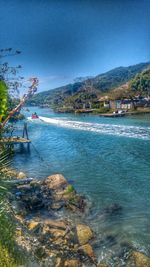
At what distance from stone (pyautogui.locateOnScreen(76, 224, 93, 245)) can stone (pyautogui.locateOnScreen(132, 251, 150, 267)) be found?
2.33 metres

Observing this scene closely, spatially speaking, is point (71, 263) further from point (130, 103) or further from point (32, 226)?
point (130, 103)

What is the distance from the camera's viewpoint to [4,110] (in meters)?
5.91

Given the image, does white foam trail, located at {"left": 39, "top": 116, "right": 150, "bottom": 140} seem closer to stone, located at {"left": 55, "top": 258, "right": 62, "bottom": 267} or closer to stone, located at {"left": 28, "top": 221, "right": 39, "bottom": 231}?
stone, located at {"left": 28, "top": 221, "right": 39, "bottom": 231}

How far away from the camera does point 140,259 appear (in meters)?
13.0

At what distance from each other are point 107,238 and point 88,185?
9.56 m

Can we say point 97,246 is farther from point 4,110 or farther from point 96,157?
point 96,157

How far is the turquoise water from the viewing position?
15898mm

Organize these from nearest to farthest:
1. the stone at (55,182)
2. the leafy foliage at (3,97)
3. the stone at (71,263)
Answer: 1. the leafy foliage at (3,97)
2. the stone at (71,263)
3. the stone at (55,182)

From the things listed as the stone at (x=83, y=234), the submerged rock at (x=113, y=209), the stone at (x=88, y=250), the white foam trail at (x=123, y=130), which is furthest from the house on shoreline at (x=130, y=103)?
the stone at (x=88, y=250)

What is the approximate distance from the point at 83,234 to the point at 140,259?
10.0 ft

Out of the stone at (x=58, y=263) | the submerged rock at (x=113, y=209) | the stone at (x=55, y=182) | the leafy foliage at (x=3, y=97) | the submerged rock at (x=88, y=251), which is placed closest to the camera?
the leafy foliage at (x=3, y=97)

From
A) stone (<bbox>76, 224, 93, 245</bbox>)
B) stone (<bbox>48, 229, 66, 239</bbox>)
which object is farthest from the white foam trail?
stone (<bbox>48, 229, 66, 239</bbox>)

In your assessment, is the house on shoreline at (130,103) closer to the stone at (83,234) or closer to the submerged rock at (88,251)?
the stone at (83,234)

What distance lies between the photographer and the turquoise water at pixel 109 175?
626 inches
